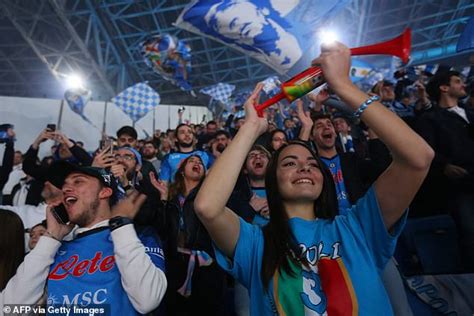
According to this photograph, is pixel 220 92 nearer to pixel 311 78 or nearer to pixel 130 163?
pixel 130 163

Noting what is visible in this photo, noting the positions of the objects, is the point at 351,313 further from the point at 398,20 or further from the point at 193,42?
the point at 398,20

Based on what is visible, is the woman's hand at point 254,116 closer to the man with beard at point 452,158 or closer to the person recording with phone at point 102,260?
the person recording with phone at point 102,260

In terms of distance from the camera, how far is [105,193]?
201 cm

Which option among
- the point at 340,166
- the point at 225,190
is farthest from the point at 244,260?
the point at 340,166

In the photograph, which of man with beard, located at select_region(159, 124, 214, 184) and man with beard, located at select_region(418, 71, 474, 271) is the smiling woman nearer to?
man with beard, located at select_region(418, 71, 474, 271)

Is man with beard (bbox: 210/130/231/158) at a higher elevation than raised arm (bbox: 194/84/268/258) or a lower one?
higher

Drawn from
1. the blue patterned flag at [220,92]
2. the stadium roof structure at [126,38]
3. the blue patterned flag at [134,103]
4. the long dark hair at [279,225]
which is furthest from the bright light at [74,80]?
the long dark hair at [279,225]

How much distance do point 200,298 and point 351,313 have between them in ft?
4.31

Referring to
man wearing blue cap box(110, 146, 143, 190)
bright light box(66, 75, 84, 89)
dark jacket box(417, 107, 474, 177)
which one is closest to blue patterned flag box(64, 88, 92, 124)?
bright light box(66, 75, 84, 89)

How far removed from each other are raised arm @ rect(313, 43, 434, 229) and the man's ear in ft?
4.89

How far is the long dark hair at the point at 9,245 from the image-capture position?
1815 millimetres

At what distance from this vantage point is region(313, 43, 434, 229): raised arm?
112 cm

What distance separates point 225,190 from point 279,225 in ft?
1.17

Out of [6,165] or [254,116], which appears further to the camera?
[6,165]
